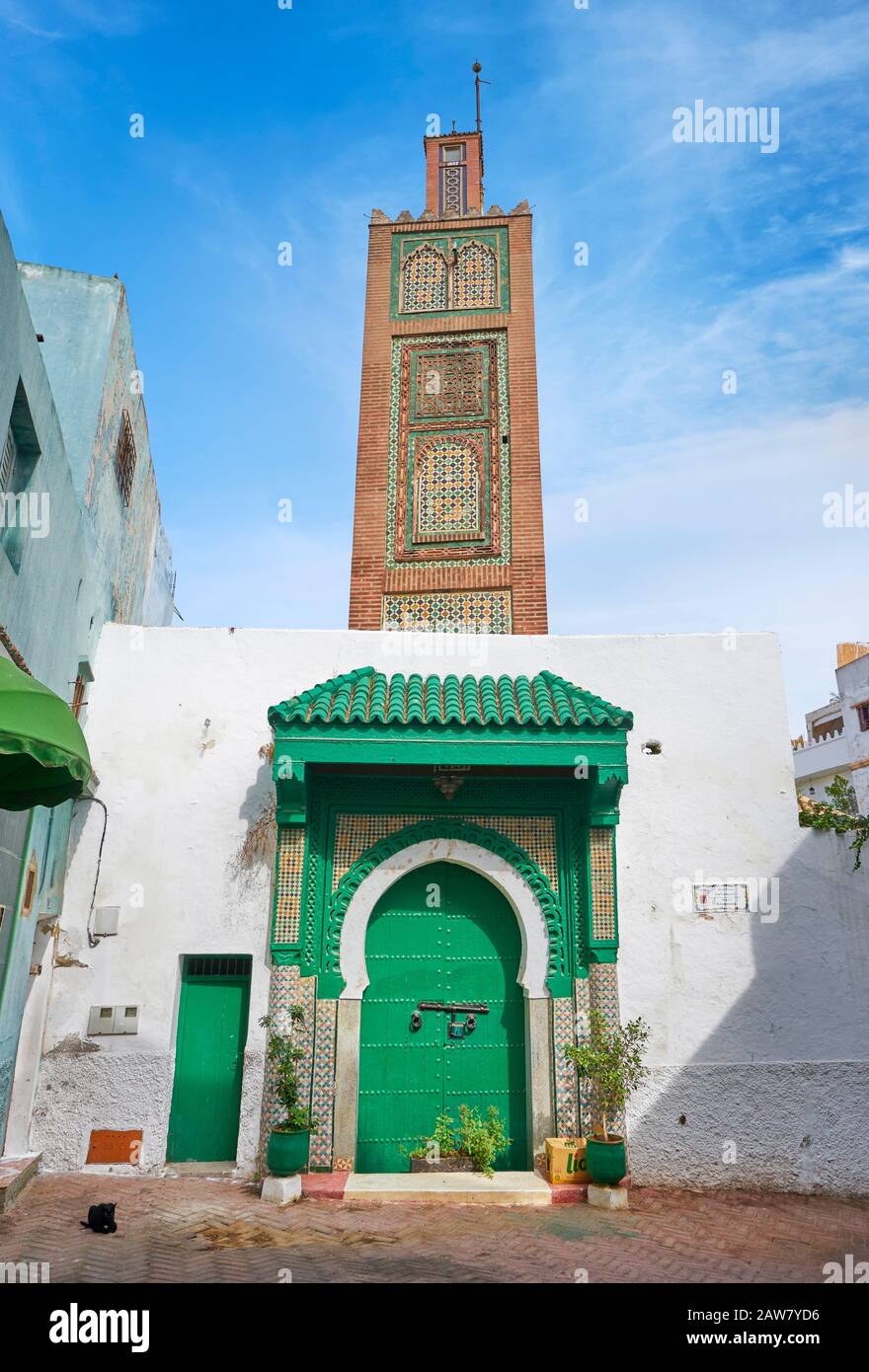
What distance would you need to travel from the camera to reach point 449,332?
11.5m

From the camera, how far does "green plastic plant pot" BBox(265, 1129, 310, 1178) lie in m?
6.89

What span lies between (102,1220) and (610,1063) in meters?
4.04

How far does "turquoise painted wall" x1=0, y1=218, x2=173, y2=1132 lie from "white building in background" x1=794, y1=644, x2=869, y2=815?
1868 centimetres

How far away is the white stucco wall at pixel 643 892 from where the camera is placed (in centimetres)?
756

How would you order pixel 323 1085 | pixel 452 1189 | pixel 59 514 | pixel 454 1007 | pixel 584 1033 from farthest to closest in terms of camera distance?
pixel 454 1007 → pixel 584 1033 → pixel 323 1085 → pixel 59 514 → pixel 452 1189

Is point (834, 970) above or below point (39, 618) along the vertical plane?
below

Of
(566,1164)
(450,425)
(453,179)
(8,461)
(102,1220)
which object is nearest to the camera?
(102,1220)

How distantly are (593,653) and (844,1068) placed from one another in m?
4.37

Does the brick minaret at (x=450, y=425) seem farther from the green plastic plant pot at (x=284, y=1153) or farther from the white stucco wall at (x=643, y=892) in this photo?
the green plastic plant pot at (x=284, y=1153)

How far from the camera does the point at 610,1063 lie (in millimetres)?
7453

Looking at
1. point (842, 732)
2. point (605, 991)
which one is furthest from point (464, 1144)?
point (842, 732)

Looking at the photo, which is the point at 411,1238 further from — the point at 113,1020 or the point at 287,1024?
the point at 113,1020
